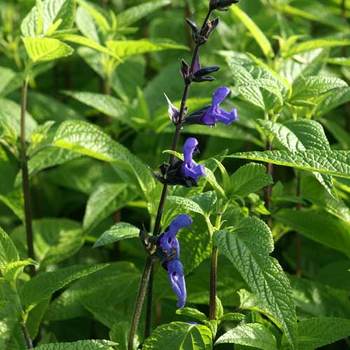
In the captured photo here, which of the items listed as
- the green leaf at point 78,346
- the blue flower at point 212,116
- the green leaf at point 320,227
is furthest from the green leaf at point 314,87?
the green leaf at point 78,346

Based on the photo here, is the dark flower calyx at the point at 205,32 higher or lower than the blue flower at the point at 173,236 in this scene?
higher

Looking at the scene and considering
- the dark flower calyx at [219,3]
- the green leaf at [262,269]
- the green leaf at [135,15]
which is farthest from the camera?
the green leaf at [135,15]

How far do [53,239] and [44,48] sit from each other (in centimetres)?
76

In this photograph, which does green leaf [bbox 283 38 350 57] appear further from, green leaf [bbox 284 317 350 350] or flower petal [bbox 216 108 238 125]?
green leaf [bbox 284 317 350 350]

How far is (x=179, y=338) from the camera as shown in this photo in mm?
1825

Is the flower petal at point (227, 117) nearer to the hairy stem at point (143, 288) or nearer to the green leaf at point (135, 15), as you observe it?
the hairy stem at point (143, 288)

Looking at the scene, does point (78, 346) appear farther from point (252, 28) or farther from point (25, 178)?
point (252, 28)

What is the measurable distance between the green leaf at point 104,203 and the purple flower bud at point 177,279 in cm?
82

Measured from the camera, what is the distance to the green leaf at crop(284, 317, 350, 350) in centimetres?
188

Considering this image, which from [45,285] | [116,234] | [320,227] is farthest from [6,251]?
[320,227]

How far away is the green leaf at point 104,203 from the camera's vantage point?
2533 millimetres

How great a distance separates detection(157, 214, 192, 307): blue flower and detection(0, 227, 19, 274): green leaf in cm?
41

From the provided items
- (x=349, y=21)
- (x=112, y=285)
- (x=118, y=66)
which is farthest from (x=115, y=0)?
(x=112, y=285)

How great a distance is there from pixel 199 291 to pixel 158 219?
1.93 ft
